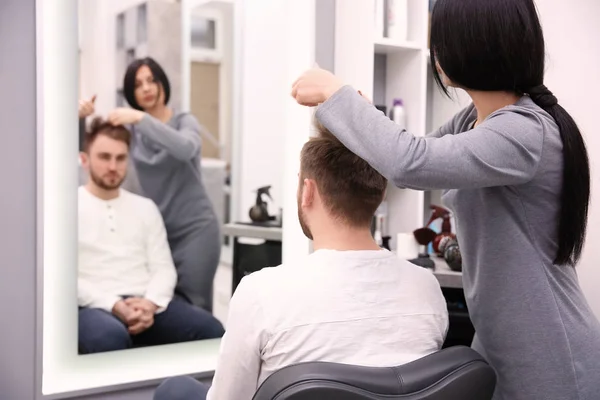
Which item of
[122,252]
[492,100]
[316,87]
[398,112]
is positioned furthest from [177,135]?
[492,100]

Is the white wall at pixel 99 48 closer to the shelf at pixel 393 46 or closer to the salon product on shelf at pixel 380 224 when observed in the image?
the shelf at pixel 393 46

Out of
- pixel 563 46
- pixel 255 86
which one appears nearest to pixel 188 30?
pixel 255 86

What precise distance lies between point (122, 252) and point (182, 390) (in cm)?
90

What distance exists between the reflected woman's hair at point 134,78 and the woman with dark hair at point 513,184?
1.26m

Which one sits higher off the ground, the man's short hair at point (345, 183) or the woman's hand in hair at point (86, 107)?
the woman's hand in hair at point (86, 107)

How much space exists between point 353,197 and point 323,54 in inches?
56.9

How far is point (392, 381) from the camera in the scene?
98cm

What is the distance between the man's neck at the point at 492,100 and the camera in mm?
1148

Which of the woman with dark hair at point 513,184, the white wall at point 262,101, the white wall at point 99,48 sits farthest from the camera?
the white wall at point 262,101

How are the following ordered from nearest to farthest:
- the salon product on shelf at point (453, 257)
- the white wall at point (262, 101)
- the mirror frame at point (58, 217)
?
1. the mirror frame at point (58, 217)
2. the salon product on shelf at point (453, 257)
3. the white wall at point (262, 101)

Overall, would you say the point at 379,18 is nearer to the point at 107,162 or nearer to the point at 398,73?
the point at 398,73

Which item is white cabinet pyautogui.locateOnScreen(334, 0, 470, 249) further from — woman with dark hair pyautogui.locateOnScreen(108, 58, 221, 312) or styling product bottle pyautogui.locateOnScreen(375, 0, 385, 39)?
woman with dark hair pyautogui.locateOnScreen(108, 58, 221, 312)

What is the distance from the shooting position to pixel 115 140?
2.24 m

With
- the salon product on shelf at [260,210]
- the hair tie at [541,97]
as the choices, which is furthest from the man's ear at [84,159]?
the hair tie at [541,97]
